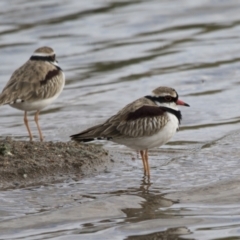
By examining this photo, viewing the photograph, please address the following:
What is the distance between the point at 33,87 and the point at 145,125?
7.01 feet

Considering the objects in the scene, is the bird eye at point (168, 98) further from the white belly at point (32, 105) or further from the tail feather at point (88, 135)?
the white belly at point (32, 105)

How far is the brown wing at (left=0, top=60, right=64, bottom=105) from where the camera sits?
959cm

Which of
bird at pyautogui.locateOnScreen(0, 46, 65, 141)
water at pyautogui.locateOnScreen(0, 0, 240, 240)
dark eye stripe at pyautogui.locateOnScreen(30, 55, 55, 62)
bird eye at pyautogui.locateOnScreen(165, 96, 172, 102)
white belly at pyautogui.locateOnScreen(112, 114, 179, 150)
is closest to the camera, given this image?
water at pyautogui.locateOnScreen(0, 0, 240, 240)

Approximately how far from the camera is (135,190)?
774cm

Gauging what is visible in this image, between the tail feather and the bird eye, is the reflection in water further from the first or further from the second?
the bird eye

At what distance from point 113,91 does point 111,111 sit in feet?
3.24

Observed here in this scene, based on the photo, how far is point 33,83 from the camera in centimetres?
973

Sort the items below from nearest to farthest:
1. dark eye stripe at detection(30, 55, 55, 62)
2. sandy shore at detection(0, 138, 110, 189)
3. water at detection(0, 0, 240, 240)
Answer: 1. water at detection(0, 0, 240, 240)
2. sandy shore at detection(0, 138, 110, 189)
3. dark eye stripe at detection(30, 55, 55, 62)

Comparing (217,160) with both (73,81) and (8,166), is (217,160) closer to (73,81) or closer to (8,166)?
(8,166)

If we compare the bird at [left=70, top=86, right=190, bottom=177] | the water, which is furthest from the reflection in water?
the bird at [left=70, top=86, right=190, bottom=177]

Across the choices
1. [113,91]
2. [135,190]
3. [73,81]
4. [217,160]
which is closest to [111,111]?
[113,91]

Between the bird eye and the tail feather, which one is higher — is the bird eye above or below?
above

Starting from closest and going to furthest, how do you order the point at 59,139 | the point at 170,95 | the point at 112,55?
1. the point at 170,95
2. the point at 59,139
3. the point at 112,55

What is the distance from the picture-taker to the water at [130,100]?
21.8ft
